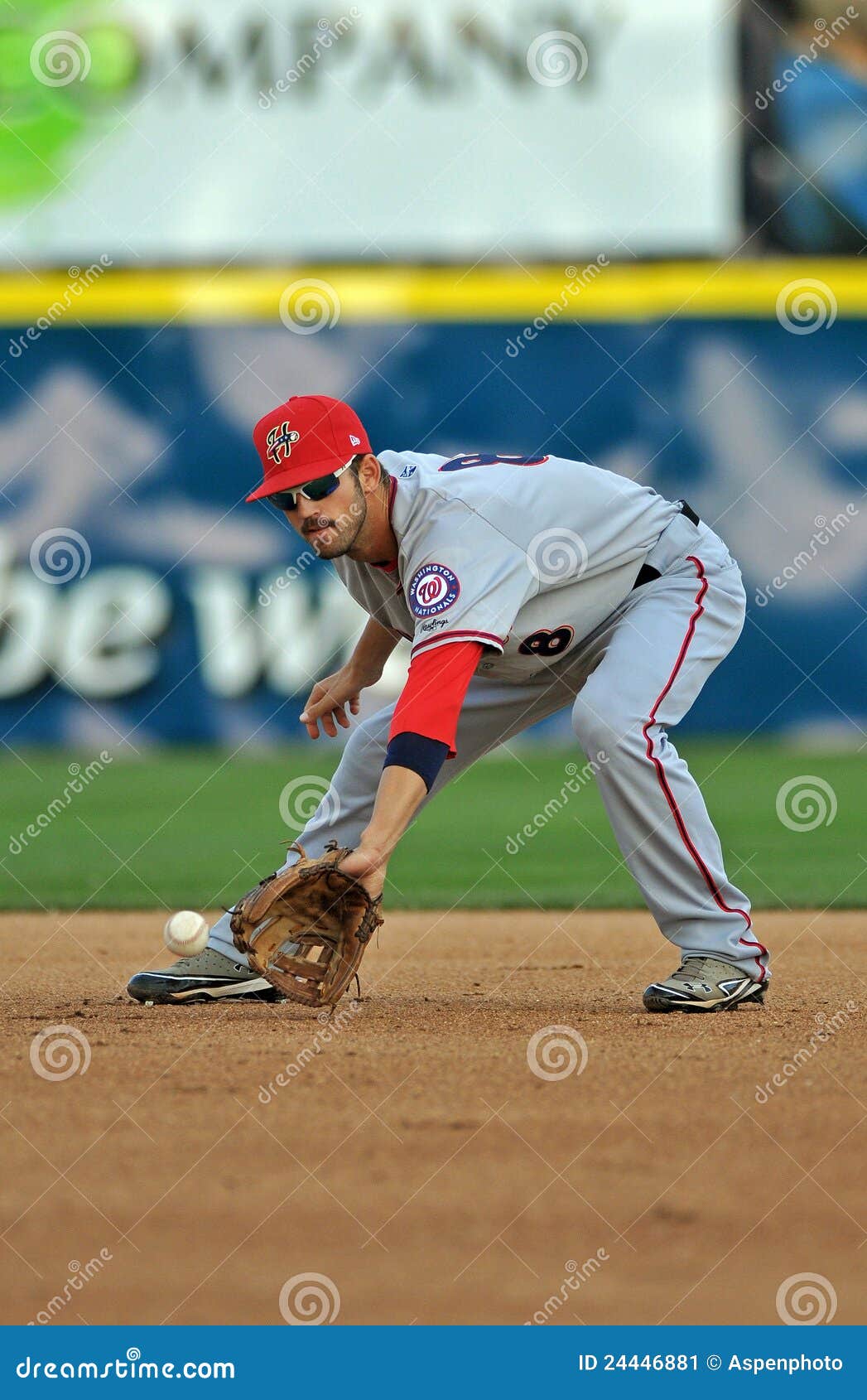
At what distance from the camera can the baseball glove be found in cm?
409

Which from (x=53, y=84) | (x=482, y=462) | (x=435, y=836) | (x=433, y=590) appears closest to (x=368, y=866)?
(x=433, y=590)

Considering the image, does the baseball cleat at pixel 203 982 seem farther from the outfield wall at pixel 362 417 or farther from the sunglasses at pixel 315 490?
the outfield wall at pixel 362 417

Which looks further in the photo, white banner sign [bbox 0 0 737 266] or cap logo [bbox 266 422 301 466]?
white banner sign [bbox 0 0 737 266]

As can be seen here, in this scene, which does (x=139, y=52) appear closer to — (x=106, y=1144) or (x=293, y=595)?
(x=293, y=595)

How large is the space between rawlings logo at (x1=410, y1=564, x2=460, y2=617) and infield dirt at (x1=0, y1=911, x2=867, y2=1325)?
3.27 ft

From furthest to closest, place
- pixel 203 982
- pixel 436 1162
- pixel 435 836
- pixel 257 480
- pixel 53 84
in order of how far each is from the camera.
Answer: pixel 53 84 → pixel 257 480 → pixel 435 836 → pixel 203 982 → pixel 436 1162

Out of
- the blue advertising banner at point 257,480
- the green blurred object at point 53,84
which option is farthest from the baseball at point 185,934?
the green blurred object at point 53,84

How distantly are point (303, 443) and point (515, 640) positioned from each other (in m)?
0.74

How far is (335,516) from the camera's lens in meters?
3.99

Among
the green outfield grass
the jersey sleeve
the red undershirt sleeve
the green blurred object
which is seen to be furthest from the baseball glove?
the green blurred object

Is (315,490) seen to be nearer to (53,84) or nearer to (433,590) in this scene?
(433,590)

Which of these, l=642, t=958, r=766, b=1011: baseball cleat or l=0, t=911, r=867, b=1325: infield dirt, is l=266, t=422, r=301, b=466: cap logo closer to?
l=0, t=911, r=867, b=1325: infield dirt

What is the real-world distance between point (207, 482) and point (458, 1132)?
10.6m

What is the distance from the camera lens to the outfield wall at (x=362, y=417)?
13164 mm
